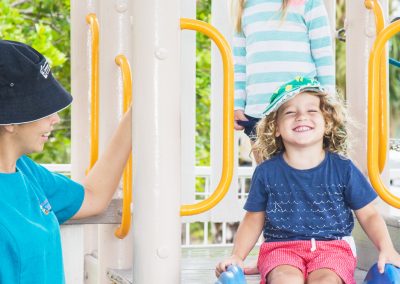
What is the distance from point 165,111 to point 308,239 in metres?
0.64

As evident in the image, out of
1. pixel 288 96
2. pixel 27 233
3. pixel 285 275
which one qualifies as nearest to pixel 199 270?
pixel 285 275

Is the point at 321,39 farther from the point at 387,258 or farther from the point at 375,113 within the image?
the point at 387,258

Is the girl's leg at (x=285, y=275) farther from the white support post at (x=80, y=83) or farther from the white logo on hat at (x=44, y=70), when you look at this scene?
the white support post at (x=80, y=83)

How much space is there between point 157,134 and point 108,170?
0.97ft

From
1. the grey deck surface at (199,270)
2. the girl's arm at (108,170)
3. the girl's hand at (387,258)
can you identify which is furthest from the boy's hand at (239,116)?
the girl's hand at (387,258)

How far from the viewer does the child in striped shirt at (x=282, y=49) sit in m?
3.34

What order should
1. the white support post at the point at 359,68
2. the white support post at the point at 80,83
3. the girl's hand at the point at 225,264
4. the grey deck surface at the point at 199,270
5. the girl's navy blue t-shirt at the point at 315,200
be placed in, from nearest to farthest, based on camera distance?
the girl's hand at the point at 225,264 → the girl's navy blue t-shirt at the point at 315,200 → the grey deck surface at the point at 199,270 → the white support post at the point at 359,68 → the white support post at the point at 80,83

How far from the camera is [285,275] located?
244 centimetres

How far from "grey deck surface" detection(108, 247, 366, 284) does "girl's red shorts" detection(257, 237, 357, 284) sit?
0.23 meters

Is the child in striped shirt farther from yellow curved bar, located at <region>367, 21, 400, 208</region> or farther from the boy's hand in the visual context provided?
yellow curved bar, located at <region>367, 21, 400, 208</region>

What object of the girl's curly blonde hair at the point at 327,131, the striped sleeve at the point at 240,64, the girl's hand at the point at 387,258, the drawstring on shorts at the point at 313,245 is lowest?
the girl's hand at the point at 387,258

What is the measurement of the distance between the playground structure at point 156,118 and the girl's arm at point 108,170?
0.11 m

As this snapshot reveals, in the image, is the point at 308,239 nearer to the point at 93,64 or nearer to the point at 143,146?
Result: the point at 143,146

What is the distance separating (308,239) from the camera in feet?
8.48
